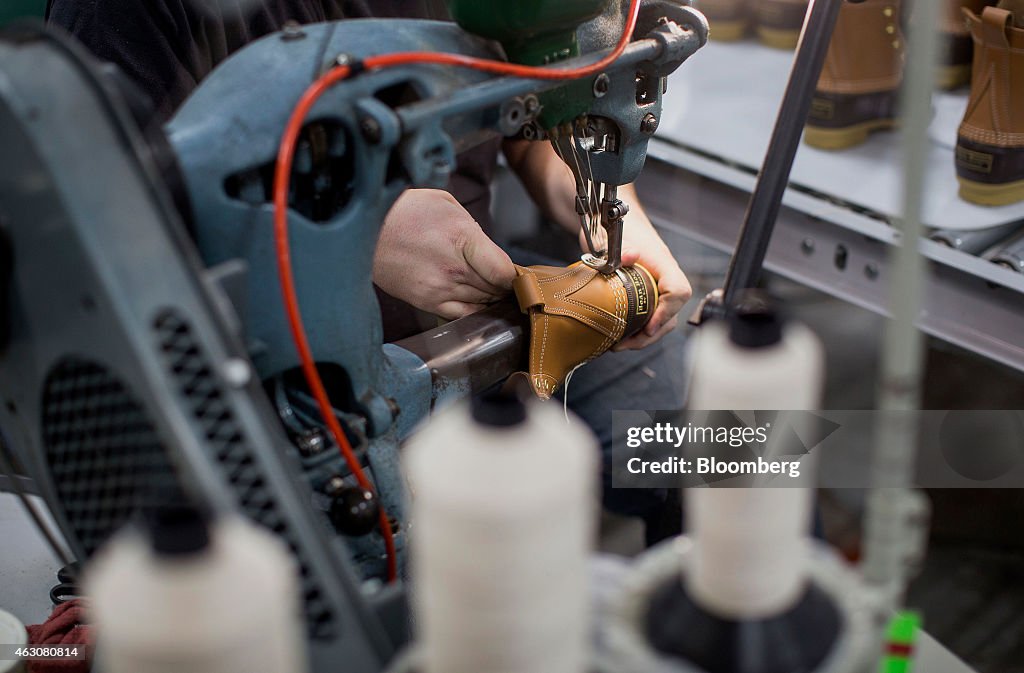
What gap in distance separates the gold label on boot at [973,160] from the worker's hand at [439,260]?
0.86 metres

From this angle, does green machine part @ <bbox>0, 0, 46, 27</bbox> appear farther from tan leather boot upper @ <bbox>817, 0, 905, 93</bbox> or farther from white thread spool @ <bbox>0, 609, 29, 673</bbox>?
tan leather boot upper @ <bbox>817, 0, 905, 93</bbox>

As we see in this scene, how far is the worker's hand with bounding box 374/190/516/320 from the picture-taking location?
130 cm

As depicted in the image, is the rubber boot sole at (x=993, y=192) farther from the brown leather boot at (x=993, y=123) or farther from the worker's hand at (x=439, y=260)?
the worker's hand at (x=439, y=260)

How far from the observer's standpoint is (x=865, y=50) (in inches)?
79.7

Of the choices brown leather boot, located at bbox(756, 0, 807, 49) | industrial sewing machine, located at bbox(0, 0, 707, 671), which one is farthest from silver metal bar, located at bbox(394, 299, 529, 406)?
brown leather boot, located at bbox(756, 0, 807, 49)

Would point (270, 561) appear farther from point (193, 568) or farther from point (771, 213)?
point (771, 213)

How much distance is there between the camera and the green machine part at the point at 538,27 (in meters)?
0.93

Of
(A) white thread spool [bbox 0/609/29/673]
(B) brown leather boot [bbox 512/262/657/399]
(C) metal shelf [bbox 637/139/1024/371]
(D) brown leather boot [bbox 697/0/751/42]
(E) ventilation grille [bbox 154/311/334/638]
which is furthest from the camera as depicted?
(D) brown leather boot [bbox 697/0/751/42]

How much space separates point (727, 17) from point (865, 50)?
0.58 meters

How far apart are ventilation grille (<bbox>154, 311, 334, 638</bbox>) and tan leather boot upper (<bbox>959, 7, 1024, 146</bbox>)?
1439mm

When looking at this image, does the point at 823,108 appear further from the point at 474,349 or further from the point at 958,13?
the point at 474,349

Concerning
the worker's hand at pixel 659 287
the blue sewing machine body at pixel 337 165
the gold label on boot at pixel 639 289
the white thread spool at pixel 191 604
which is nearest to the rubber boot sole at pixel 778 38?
the worker's hand at pixel 659 287

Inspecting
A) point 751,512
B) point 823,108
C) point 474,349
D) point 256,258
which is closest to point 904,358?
point 751,512

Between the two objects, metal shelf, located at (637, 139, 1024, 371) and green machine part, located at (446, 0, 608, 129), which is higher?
green machine part, located at (446, 0, 608, 129)
